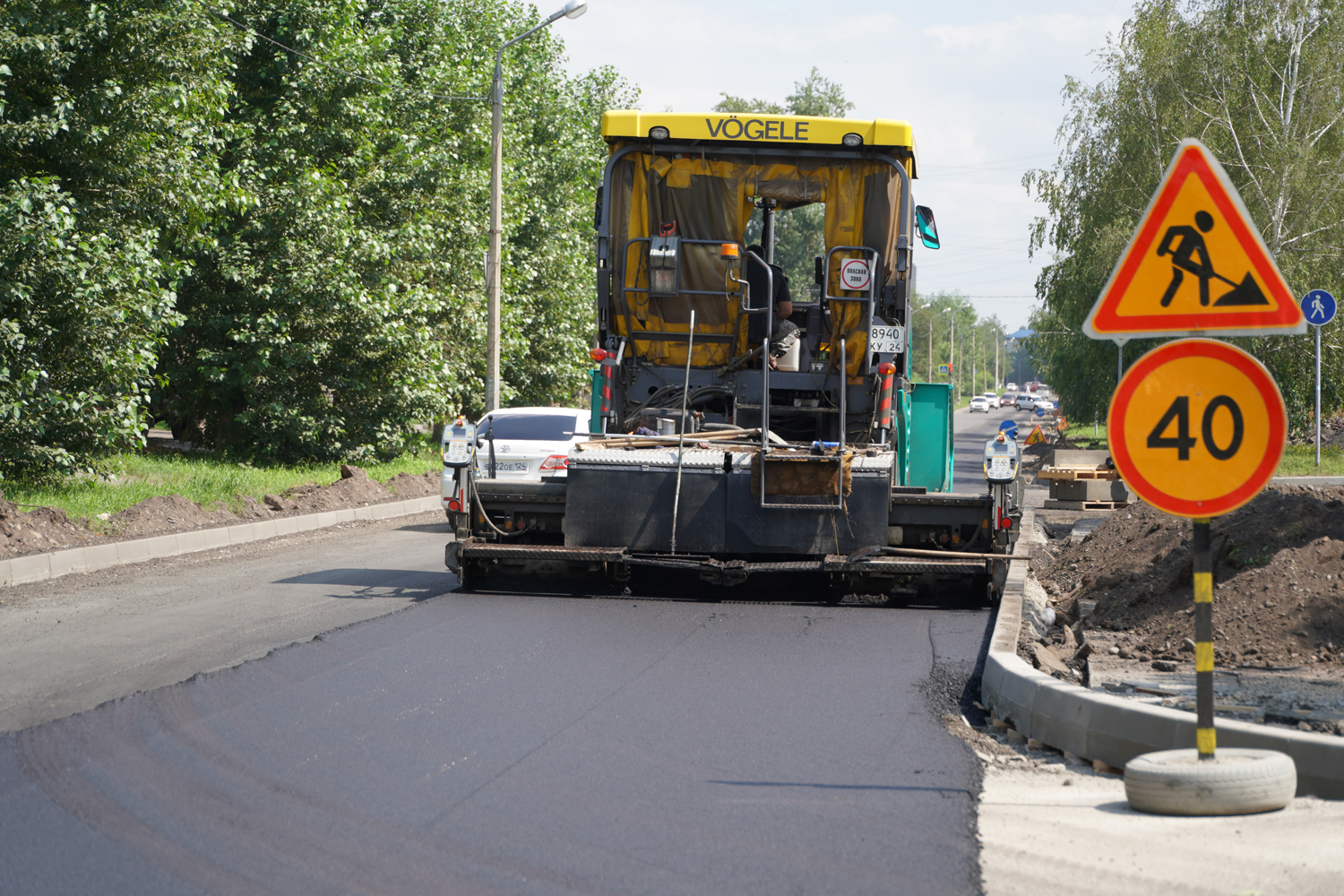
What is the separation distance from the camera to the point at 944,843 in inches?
175

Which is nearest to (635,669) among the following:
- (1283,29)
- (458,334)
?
(458,334)

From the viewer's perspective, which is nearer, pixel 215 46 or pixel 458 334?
pixel 215 46

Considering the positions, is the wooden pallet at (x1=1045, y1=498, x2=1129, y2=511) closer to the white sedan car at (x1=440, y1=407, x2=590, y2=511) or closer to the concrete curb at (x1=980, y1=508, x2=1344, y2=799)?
the white sedan car at (x1=440, y1=407, x2=590, y2=511)

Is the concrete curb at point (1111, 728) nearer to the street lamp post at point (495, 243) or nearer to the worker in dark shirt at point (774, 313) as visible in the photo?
the worker in dark shirt at point (774, 313)

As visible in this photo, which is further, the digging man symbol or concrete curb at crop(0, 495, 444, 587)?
concrete curb at crop(0, 495, 444, 587)

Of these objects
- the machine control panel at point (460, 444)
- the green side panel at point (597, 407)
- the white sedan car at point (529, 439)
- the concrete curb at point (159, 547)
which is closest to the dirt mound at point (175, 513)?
the concrete curb at point (159, 547)

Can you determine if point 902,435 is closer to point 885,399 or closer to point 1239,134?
point 885,399

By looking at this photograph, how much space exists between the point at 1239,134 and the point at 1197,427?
111ft

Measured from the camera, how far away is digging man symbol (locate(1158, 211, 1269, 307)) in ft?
15.6

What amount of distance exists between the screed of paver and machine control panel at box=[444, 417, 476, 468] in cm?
591

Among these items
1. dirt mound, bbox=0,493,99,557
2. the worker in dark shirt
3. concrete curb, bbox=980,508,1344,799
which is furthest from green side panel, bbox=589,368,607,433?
dirt mound, bbox=0,493,99,557

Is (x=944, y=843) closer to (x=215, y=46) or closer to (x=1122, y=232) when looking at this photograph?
(x=215, y=46)

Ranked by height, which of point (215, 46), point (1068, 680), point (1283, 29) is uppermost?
point (1283, 29)

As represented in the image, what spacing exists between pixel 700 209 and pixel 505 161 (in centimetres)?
1990
